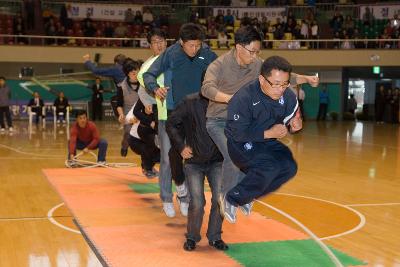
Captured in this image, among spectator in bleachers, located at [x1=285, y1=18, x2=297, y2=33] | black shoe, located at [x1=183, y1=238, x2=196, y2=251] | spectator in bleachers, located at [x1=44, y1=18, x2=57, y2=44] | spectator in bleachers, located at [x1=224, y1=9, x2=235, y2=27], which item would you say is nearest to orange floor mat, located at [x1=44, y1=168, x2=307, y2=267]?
black shoe, located at [x1=183, y1=238, x2=196, y2=251]

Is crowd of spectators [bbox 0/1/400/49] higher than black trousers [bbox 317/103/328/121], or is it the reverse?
crowd of spectators [bbox 0/1/400/49]

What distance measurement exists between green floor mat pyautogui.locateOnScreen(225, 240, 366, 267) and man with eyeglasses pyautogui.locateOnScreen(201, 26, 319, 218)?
0.44 meters

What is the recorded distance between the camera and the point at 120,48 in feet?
85.0

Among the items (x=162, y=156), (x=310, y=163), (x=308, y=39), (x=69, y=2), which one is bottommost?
(x=310, y=163)

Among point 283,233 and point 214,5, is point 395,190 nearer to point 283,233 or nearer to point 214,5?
point 283,233

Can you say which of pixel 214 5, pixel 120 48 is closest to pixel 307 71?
pixel 214 5

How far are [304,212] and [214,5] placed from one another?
Result: 2391cm

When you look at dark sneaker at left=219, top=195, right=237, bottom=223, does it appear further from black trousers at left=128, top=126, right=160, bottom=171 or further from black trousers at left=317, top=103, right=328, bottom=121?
black trousers at left=317, top=103, right=328, bottom=121

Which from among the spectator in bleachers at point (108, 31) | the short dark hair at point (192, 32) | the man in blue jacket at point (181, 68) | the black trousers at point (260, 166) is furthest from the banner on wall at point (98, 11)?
the black trousers at point (260, 166)

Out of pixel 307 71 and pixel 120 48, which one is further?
pixel 307 71

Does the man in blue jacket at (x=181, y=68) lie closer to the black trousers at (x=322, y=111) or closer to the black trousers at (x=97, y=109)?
the black trousers at (x=97, y=109)

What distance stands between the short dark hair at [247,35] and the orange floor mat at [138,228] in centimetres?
201

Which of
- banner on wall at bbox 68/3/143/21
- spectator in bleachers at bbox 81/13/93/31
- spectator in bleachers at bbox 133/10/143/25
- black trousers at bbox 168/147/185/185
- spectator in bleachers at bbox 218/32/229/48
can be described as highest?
banner on wall at bbox 68/3/143/21

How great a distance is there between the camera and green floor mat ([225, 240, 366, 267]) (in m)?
5.07
